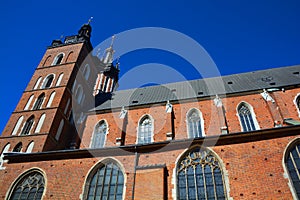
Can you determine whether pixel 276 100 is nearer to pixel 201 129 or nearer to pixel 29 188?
pixel 201 129

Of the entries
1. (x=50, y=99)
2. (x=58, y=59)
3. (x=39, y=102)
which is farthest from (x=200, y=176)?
(x=58, y=59)

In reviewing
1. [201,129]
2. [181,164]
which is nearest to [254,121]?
[201,129]

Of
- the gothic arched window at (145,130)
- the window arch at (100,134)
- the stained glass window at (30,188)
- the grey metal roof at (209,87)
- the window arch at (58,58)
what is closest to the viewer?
the stained glass window at (30,188)

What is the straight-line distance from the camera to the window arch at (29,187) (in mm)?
12766

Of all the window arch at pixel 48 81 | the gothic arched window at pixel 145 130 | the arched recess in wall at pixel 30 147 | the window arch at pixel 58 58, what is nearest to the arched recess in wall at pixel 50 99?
the window arch at pixel 48 81

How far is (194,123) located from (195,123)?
0.07 meters

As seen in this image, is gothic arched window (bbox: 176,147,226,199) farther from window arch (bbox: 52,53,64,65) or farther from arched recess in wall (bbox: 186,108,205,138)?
window arch (bbox: 52,53,64,65)

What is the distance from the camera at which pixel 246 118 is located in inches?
651

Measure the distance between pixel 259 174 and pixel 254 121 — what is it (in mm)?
6032

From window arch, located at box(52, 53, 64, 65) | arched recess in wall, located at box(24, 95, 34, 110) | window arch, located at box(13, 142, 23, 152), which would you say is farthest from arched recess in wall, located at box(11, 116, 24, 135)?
window arch, located at box(52, 53, 64, 65)

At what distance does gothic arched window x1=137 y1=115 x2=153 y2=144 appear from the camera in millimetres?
16953

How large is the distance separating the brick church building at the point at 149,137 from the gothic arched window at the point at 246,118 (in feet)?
0.21

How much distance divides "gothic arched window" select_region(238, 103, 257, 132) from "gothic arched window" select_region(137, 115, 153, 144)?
646 centimetres

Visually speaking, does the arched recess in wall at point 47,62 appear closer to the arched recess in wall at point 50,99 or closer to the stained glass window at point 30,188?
the arched recess in wall at point 50,99
